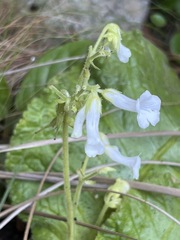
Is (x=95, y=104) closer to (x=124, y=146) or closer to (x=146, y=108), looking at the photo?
(x=146, y=108)

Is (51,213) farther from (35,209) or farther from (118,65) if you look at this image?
(118,65)

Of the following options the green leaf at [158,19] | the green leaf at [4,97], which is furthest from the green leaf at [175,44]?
the green leaf at [4,97]

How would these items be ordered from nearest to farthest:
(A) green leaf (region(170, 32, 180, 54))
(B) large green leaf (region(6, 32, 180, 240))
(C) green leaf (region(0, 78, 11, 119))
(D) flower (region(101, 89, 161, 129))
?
1. (D) flower (region(101, 89, 161, 129))
2. (B) large green leaf (region(6, 32, 180, 240))
3. (C) green leaf (region(0, 78, 11, 119))
4. (A) green leaf (region(170, 32, 180, 54))

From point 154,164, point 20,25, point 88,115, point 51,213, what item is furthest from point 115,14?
point 88,115

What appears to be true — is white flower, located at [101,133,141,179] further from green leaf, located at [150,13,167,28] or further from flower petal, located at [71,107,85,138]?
green leaf, located at [150,13,167,28]

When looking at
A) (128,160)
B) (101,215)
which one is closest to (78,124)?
(128,160)

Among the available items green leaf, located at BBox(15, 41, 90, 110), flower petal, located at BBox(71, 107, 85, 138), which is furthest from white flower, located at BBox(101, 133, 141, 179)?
green leaf, located at BBox(15, 41, 90, 110)

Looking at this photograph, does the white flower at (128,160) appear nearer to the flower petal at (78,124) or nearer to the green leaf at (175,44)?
the flower petal at (78,124)
